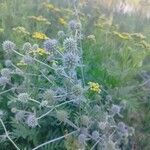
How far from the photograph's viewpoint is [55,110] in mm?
2812

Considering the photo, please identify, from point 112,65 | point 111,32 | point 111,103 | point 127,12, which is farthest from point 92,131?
point 127,12

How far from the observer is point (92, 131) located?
2.90 meters

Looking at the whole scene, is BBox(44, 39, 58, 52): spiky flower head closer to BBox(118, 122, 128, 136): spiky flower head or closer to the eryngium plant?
the eryngium plant

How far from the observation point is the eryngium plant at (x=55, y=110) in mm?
2752

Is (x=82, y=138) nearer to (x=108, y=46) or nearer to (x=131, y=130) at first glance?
(x=131, y=130)

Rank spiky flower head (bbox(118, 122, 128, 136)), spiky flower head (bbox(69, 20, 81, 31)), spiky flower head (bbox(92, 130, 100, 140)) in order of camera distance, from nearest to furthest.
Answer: spiky flower head (bbox(92, 130, 100, 140)) → spiky flower head (bbox(118, 122, 128, 136)) → spiky flower head (bbox(69, 20, 81, 31))

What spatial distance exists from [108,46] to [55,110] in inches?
53.7

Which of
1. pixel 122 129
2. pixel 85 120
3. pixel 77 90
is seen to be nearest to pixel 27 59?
pixel 77 90

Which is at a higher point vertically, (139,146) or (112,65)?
(112,65)

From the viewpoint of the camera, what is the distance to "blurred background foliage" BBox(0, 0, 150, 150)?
10.7ft

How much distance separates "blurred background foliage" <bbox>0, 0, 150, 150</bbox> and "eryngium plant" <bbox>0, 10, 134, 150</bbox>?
8.3 inches

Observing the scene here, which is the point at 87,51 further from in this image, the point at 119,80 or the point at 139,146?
the point at 139,146

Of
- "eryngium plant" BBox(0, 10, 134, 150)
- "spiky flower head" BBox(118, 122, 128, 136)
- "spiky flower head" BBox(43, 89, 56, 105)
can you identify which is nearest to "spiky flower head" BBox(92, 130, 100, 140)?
"eryngium plant" BBox(0, 10, 134, 150)

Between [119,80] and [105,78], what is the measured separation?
105 millimetres
